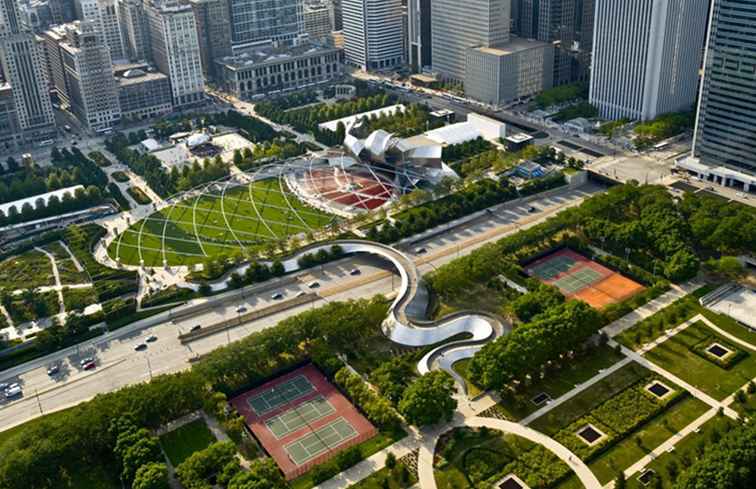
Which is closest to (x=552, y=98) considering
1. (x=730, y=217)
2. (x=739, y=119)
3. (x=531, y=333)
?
(x=739, y=119)

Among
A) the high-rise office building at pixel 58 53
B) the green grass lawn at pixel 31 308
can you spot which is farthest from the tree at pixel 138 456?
the high-rise office building at pixel 58 53

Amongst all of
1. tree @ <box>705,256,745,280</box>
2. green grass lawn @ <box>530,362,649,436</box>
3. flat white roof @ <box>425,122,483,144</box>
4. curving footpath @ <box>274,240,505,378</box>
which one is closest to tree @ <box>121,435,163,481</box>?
curving footpath @ <box>274,240,505,378</box>

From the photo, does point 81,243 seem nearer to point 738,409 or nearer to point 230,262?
point 230,262

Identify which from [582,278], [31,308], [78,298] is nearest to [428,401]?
[582,278]

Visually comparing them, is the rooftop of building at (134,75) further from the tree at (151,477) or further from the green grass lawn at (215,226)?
the tree at (151,477)

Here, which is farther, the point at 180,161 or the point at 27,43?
the point at 27,43

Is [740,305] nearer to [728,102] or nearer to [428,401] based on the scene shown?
[728,102]
